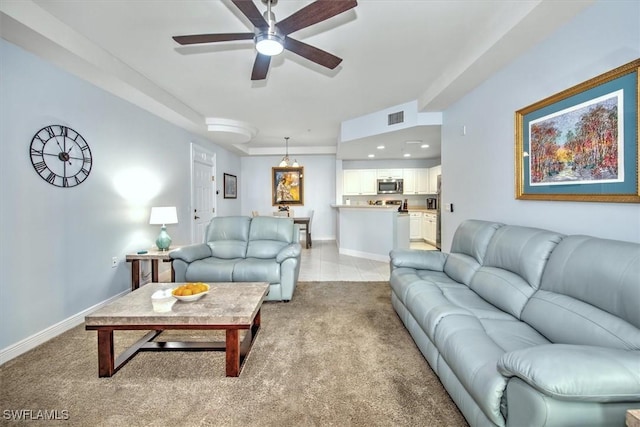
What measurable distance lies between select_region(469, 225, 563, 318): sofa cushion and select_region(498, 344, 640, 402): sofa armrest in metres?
0.79

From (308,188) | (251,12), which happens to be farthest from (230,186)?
(251,12)

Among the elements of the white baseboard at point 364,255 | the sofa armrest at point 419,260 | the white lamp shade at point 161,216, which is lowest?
the white baseboard at point 364,255

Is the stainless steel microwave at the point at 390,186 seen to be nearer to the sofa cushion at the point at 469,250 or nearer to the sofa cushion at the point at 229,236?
the sofa cushion at the point at 229,236

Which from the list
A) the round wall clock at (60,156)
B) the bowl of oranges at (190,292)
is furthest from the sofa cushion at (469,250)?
the round wall clock at (60,156)

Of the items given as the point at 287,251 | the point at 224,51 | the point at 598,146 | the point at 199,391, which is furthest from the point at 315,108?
the point at 199,391

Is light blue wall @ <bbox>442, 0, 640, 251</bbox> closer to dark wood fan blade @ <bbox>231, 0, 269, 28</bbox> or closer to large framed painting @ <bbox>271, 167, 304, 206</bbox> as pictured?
dark wood fan blade @ <bbox>231, 0, 269, 28</bbox>

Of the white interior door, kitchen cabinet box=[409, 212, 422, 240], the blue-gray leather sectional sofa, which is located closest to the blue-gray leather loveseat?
the blue-gray leather sectional sofa

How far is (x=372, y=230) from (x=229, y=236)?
9.65ft

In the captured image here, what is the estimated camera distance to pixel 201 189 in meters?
5.67

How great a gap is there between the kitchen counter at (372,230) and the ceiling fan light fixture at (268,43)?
149 inches

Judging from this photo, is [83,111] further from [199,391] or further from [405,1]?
[405,1]

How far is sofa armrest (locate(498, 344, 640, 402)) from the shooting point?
91cm

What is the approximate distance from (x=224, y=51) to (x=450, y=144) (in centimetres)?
312

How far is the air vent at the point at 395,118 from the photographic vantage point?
4402mm
